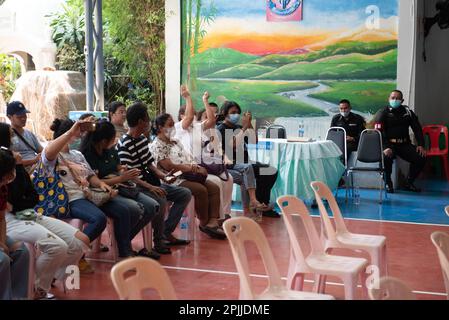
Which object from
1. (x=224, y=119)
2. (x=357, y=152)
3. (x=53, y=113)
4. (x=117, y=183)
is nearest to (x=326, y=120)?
(x=357, y=152)

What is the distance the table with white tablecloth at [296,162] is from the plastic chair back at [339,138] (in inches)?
37.7

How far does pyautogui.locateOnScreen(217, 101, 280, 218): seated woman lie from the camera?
761 centimetres

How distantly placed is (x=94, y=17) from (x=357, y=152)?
14.1ft

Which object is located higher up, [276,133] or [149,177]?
[276,133]

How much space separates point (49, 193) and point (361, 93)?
6.65 meters

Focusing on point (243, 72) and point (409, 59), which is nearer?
point (409, 59)

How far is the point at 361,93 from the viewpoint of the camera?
10.6 metres

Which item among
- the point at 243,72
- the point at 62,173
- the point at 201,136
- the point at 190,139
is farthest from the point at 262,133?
the point at 62,173

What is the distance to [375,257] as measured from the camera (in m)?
4.53

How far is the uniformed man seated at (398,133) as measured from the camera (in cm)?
974

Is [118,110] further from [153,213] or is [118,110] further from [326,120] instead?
[326,120]

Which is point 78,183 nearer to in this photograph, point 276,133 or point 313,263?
point 313,263

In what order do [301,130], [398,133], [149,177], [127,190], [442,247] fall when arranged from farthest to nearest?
[301,130]
[398,133]
[149,177]
[127,190]
[442,247]

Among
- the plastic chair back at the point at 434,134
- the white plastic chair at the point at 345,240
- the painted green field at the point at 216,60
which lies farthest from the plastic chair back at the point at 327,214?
the painted green field at the point at 216,60
